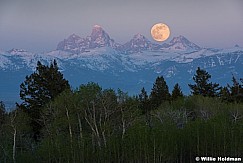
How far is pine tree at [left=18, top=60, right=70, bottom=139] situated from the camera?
36656mm

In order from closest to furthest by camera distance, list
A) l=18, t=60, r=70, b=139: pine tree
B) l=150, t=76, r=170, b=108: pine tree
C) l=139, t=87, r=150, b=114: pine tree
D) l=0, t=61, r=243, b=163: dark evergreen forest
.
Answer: l=0, t=61, r=243, b=163: dark evergreen forest < l=18, t=60, r=70, b=139: pine tree < l=139, t=87, r=150, b=114: pine tree < l=150, t=76, r=170, b=108: pine tree

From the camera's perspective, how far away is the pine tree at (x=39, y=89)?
36.7 metres

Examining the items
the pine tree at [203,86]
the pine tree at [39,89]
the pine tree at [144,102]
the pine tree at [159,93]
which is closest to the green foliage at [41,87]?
the pine tree at [39,89]

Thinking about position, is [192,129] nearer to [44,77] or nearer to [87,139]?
[87,139]

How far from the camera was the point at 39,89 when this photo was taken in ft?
124

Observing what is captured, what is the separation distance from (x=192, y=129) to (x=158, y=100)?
21.8m

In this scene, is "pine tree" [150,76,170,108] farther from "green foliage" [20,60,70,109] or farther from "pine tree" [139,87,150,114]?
"green foliage" [20,60,70,109]

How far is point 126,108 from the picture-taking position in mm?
30406

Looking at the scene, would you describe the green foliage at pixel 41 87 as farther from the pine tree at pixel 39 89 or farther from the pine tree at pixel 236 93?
the pine tree at pixel 236 93

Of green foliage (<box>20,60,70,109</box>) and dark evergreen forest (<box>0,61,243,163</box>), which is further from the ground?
green foliage (<box>20,60,70,109</box>)

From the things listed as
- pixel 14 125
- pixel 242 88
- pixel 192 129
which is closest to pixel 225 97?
pixel 242 88

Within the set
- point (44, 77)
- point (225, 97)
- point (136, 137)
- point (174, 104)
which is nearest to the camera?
point (136, 137)

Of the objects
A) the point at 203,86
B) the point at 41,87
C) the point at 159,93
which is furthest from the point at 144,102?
the point at 41,87

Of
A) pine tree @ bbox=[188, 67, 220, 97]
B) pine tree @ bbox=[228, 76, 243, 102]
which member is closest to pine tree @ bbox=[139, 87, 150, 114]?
pine tree @ bbox=[188, 67, 220, 97]
